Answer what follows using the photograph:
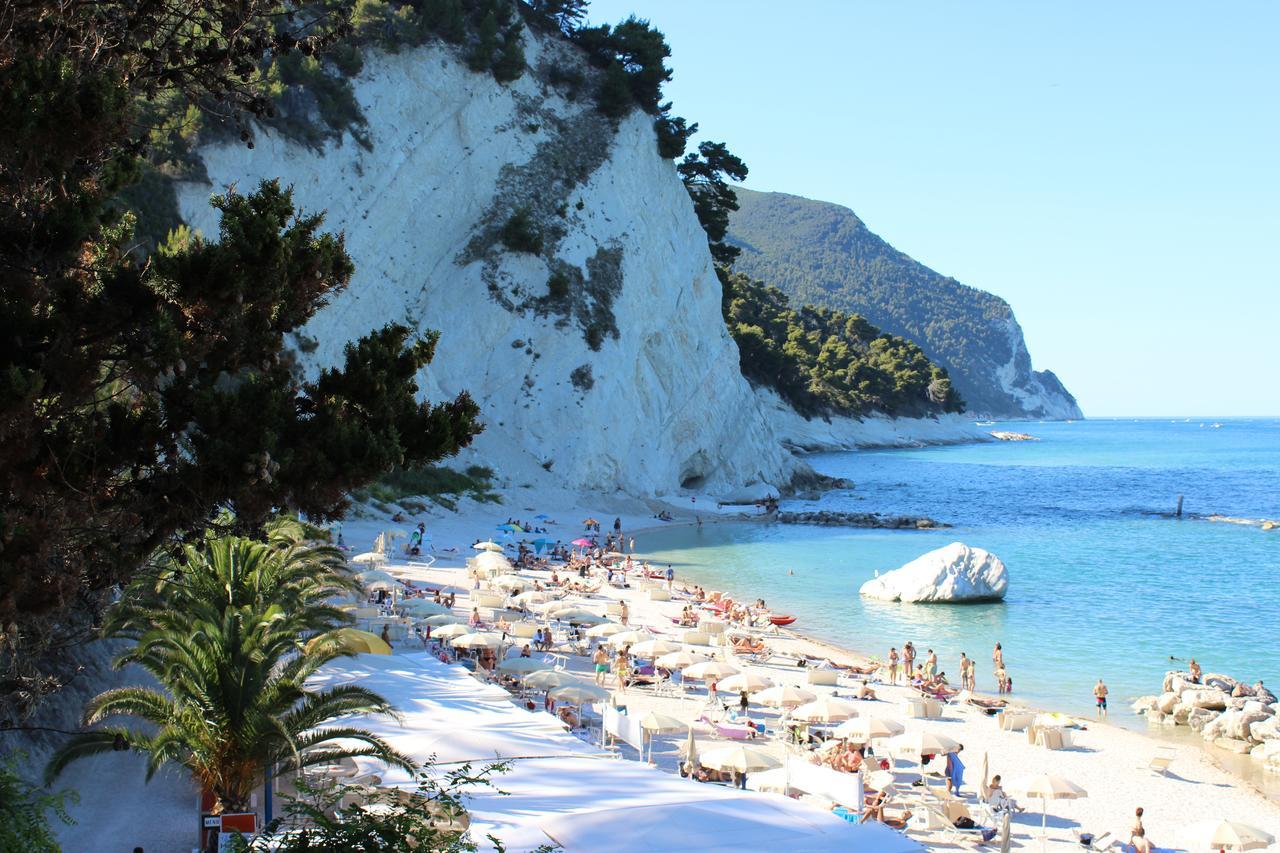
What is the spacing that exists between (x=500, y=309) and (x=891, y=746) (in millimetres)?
35590

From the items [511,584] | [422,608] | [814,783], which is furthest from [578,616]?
[814,783]

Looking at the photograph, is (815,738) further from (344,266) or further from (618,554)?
(618,554)

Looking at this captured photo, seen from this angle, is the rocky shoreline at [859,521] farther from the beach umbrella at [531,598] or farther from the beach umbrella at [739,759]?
the beach umbrella at [739,759]

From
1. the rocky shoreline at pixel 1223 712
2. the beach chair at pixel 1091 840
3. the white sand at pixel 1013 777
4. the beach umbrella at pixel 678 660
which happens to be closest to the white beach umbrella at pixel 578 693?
the white sand at pixel 1013 777

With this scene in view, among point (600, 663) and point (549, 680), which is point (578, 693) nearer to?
point (549, 680)

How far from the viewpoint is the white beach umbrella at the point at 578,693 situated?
19.0 meters

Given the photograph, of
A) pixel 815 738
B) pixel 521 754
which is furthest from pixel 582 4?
pixel 521 754

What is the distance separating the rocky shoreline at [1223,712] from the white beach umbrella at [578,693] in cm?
1190

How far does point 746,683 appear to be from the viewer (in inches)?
832

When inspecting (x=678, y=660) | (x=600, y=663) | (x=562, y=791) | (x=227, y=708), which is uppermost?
(x=227, y=708)

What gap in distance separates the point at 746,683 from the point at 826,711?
210 centimetres

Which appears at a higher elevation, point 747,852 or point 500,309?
point 500,309

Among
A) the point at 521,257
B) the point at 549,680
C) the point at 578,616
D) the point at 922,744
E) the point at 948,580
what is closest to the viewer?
the point at 922,744

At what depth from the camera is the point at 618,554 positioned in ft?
131
